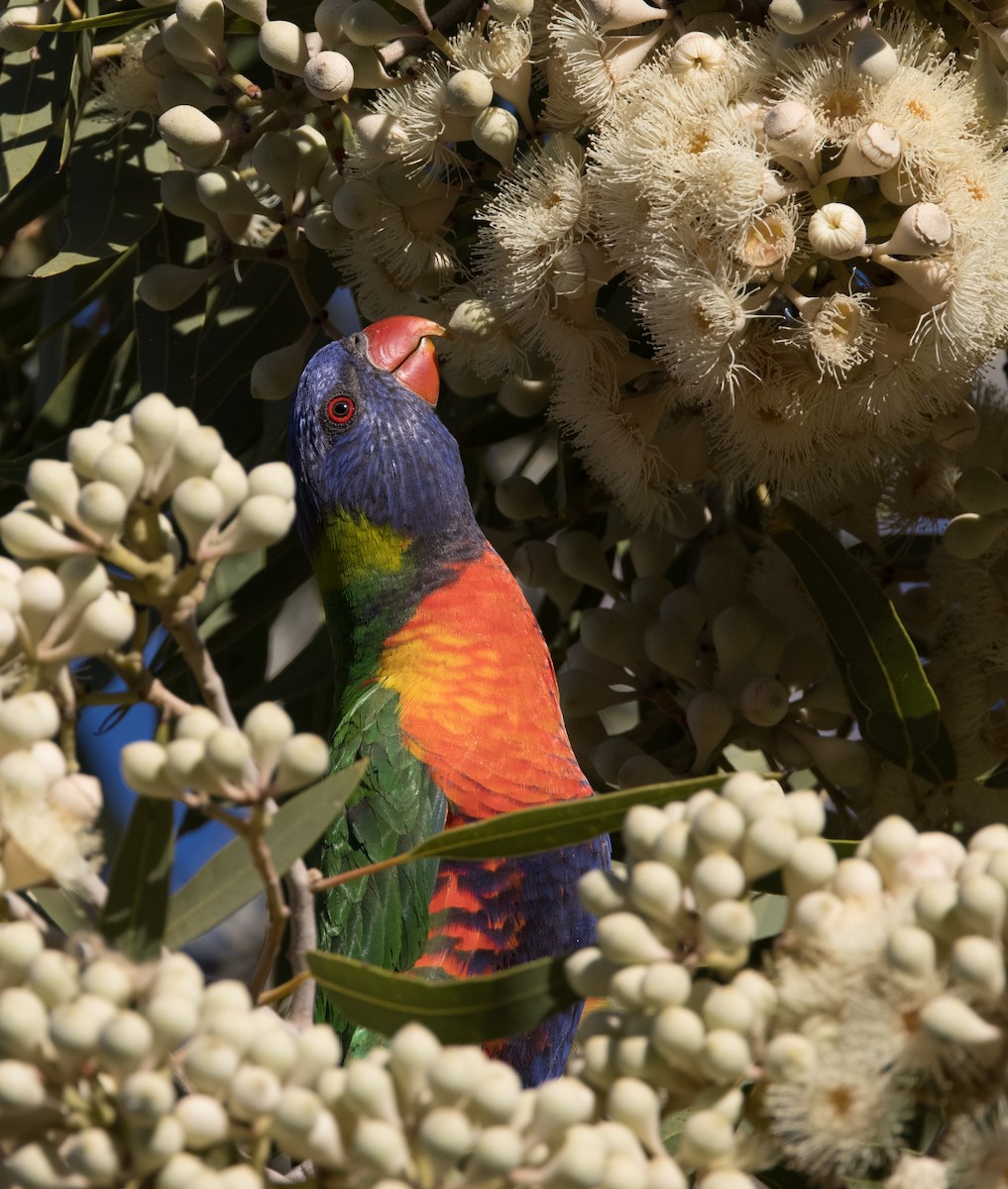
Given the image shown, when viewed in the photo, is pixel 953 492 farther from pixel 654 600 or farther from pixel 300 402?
pixel 300 402

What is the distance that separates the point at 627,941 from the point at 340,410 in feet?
4.45

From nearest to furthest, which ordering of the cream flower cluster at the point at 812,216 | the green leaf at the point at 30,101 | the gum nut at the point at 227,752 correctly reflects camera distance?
the gum nut at the point at 227,752, the cream flower cluster at the point at 812,216, the green leaf at the point at 30,101

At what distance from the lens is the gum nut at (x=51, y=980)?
2.75 feet

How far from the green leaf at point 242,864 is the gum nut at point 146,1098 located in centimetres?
22

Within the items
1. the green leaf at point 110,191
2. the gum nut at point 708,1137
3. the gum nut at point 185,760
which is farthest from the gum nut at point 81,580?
the green leaf at point 110,191

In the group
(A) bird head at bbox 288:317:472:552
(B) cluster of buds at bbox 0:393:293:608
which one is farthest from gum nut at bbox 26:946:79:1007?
(A) bird head at bbox 288:317:472:552

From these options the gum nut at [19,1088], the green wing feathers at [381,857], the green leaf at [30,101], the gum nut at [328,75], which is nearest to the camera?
the gum nut at [19,1088]

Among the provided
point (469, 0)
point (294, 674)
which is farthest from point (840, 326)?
point (294, 674)

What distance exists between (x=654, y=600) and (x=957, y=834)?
49cm

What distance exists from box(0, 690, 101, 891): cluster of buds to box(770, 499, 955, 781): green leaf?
102cm

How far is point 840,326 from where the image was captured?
147 centimetres

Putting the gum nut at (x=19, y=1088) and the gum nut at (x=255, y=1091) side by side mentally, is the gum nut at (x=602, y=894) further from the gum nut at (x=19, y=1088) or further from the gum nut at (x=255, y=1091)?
the gum nut at (x=19, y=1088)

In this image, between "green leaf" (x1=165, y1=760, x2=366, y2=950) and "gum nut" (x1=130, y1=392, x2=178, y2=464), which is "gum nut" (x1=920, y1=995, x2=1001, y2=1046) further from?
"gum nut" (x1=130, y1=392, x2=178, y2=464)

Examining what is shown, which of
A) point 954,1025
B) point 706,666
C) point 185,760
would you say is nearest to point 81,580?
point 185,760
